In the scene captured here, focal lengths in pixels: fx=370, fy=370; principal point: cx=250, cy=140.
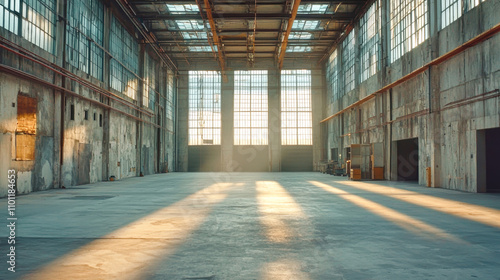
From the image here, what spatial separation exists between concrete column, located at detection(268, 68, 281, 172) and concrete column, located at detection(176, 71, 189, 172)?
386 inches

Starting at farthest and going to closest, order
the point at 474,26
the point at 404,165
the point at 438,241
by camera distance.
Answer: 1. the point at 404,165
2. the point at 474,26
3. the point at 438,241

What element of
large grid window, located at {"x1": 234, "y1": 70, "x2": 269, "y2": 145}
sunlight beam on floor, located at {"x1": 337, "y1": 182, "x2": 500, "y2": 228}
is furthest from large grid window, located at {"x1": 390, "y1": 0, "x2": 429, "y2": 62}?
large grid window, located at {"x1": 234, "y1": 70, "x2": 269, "y2": 145}

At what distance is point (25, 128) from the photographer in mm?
15344

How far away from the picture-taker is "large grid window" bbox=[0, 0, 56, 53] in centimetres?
1437

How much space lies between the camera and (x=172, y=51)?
125ft

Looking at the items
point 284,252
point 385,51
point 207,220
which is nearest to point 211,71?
point 385,51

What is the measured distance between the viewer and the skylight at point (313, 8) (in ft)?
94.5

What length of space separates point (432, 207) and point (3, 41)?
15.7 meters

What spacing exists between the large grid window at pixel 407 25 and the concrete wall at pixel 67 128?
18.4m

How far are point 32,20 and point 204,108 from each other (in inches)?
1083

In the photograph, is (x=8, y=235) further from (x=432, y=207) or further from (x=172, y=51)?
(x=172, y=51)

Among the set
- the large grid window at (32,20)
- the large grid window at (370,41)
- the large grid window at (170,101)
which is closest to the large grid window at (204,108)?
the large grid window at (170,101)

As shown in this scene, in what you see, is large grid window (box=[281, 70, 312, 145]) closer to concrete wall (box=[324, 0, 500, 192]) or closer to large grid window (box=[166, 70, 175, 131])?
large grid window (box=[166, 70, 175, 131])

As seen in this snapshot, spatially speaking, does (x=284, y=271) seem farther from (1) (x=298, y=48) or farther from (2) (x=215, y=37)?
(1) (x=298, y=48)
